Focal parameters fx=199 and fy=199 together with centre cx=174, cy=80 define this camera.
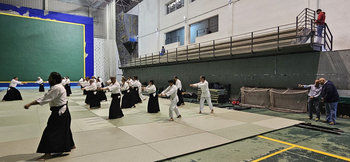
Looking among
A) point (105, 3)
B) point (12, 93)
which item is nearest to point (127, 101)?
point (12, 93)

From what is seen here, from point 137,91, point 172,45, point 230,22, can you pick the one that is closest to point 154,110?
point 137,91

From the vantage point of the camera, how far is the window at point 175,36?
70.5 ft

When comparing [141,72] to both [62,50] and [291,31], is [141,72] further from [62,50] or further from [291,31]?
[291,31]

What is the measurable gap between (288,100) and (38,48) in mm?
27897

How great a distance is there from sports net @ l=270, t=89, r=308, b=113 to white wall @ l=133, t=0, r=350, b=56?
324 cm

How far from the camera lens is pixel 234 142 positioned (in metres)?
5.32

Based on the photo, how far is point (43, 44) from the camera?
25.4 m

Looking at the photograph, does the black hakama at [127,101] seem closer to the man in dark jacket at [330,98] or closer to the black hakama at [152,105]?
the black hakama at [152,105]

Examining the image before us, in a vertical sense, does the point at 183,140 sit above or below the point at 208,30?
below

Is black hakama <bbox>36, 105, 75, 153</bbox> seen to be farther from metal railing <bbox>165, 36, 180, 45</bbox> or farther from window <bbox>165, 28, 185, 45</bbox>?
metal railing <bbox>165, 36, 180, 45</bbox>

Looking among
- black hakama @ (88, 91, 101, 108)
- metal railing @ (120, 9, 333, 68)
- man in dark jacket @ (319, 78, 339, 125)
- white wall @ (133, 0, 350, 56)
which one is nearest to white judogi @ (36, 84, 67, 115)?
black hakama @ (88, 91, 101, 108)

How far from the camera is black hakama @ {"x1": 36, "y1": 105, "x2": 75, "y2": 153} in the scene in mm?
4051

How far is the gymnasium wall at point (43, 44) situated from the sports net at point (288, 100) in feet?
82.0

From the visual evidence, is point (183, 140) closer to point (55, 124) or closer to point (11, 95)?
point (55, 124)
